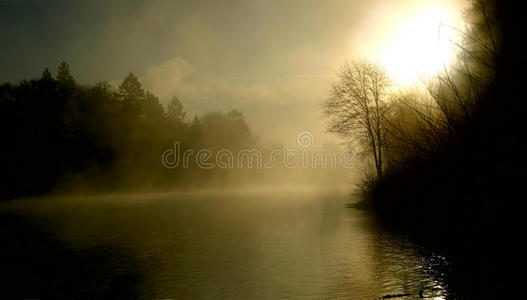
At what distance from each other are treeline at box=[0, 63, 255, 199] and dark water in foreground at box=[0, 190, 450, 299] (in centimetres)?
3986

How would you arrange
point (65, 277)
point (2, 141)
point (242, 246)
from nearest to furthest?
point (65, 277) → point (242, 246) → point (2, 141)

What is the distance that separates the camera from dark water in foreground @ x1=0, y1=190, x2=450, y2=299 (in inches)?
536

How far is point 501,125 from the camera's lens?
39.5 ft

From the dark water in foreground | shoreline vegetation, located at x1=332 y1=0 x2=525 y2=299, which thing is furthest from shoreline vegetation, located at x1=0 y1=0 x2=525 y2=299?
the dark water in foreground

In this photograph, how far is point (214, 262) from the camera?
59.8 feet

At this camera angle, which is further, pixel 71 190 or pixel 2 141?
pixel 71 190

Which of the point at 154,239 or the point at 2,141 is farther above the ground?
the point at 2,141

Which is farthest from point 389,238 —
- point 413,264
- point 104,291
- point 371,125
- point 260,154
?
point 260,154

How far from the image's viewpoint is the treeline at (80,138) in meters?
66.2

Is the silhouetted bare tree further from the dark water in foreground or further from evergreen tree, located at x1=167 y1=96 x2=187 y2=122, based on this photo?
evergreen tree, located at x1=167 y1=96 x2=187 y2=122

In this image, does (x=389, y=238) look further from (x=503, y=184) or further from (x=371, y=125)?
(x=371, y=125)

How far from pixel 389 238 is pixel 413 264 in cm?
667

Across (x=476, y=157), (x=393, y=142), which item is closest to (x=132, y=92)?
(x=393, y=142)

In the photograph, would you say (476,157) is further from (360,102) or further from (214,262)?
(360,102)
